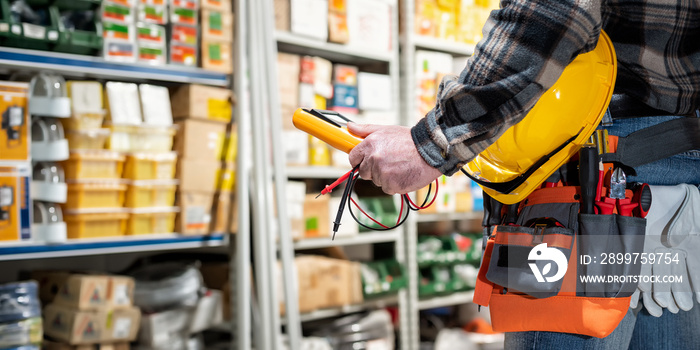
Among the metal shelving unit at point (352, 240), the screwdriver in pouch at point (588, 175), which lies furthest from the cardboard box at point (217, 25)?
the screwdriver in pouch at point (588, 175)

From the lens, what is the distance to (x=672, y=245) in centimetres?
104

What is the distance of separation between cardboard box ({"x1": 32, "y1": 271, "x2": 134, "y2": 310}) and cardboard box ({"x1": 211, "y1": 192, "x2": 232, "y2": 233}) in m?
0.42

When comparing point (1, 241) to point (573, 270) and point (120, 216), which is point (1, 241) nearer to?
point (120, 216)

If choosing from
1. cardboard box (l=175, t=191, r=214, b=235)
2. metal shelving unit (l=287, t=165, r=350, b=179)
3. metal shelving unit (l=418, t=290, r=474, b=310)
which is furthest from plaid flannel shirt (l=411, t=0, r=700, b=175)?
metal shelving unit (l=418, t=290, r=474, b=310)

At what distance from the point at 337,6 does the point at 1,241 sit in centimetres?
183

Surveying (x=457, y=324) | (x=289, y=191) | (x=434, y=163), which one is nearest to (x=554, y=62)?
(x=434, y=163)

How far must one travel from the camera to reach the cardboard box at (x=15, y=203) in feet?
6.95

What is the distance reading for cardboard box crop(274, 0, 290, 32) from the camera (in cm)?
290

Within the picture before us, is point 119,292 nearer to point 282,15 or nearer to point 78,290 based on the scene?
point 78,290

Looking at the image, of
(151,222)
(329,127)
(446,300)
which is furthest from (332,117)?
(446,300)

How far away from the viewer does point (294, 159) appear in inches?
117

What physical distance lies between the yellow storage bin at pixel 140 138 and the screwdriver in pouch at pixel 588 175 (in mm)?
1905

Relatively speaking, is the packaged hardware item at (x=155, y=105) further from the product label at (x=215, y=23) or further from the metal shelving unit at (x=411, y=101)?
the metal shelving unit at (x=411, y=101)

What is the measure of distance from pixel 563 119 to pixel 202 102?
1.94 m
